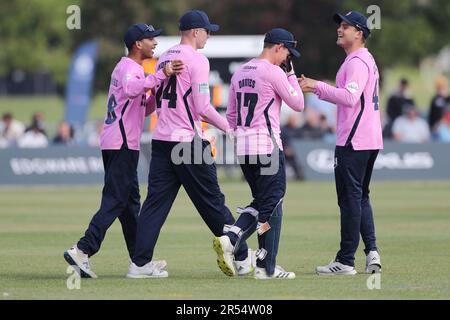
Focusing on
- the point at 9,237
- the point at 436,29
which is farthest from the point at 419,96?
the point at 9,237

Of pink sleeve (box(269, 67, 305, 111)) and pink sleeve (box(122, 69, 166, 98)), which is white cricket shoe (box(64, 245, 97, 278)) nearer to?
pink sleeve (box(122, 69, 166, 98))

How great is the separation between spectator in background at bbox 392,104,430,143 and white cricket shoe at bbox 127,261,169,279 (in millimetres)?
20541

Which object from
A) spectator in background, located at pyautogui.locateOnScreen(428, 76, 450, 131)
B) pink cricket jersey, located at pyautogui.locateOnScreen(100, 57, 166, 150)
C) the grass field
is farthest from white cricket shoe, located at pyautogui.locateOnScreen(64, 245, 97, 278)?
spectator in background, located at pyautogui.locateOnScreen(428, 76, 450, 131)

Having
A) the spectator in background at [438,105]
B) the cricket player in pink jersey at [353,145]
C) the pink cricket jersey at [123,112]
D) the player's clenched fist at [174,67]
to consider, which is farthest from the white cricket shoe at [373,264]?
the spectator in background at [438,105]

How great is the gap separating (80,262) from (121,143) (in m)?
1.25

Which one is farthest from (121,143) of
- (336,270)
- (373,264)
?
(373,264)

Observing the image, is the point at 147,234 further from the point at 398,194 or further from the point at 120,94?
the point at 398,194

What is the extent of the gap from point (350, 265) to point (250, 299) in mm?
2460

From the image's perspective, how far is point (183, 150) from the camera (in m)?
12.8

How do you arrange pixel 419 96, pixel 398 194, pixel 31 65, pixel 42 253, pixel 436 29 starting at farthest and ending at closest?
pixel 419 96, pixel 31 65, pixel 436 29, pixel 398 194, pixel 42 253

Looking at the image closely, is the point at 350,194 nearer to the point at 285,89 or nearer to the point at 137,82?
the point at 285,89

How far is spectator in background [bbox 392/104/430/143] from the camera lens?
108 feet

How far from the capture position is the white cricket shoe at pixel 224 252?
12.4m
